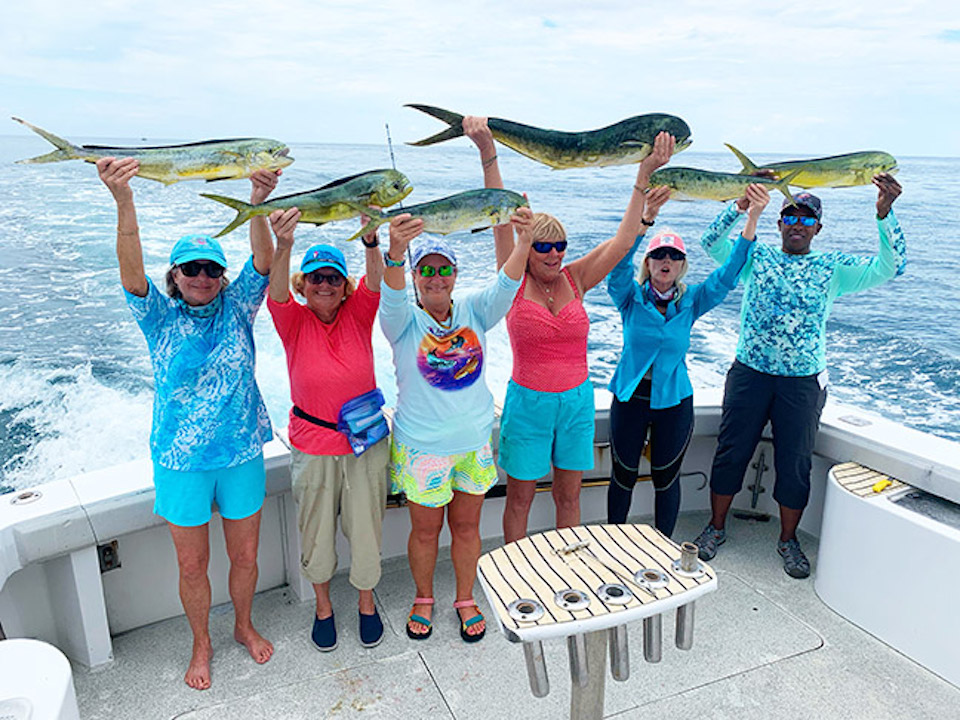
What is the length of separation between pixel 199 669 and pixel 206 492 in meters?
0.68

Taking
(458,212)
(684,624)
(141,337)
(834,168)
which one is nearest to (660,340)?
(834,168)

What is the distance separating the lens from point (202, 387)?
234 cm

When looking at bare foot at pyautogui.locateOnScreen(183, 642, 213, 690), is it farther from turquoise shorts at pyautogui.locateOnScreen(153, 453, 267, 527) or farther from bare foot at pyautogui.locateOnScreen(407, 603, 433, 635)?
bare foot at pyautogui.locateOnScreen(407, 603, 433, 635)

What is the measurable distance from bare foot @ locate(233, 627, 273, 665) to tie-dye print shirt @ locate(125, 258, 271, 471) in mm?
767

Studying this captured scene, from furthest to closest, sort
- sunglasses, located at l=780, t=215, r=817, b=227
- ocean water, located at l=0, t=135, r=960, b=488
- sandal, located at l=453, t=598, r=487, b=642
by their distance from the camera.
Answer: ocean water, located at l=0, t=135, r=960, b=488 → sunglasses, located at l=780, t=215, r=817, b=227 → sandal, located at l=453, t=598, r=487, b=642

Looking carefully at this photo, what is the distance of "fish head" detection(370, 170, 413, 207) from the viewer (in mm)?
2150

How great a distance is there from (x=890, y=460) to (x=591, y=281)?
147cm

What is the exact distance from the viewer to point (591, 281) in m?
2.89

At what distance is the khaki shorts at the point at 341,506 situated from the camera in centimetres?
258

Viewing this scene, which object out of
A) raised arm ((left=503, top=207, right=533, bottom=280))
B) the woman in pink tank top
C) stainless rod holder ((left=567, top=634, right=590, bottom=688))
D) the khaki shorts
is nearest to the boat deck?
the khaki shorts

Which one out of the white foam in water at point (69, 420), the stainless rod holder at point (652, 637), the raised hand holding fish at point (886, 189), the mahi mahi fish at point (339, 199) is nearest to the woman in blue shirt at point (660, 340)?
the raised hand holding fish at point (886, 189)

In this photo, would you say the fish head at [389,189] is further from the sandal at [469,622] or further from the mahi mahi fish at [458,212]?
the sandal at [469,622]

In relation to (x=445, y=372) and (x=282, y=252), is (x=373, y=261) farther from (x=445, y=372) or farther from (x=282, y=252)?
(x=445, y=372)

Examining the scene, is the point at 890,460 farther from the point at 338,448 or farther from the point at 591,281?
the point at 338,448
